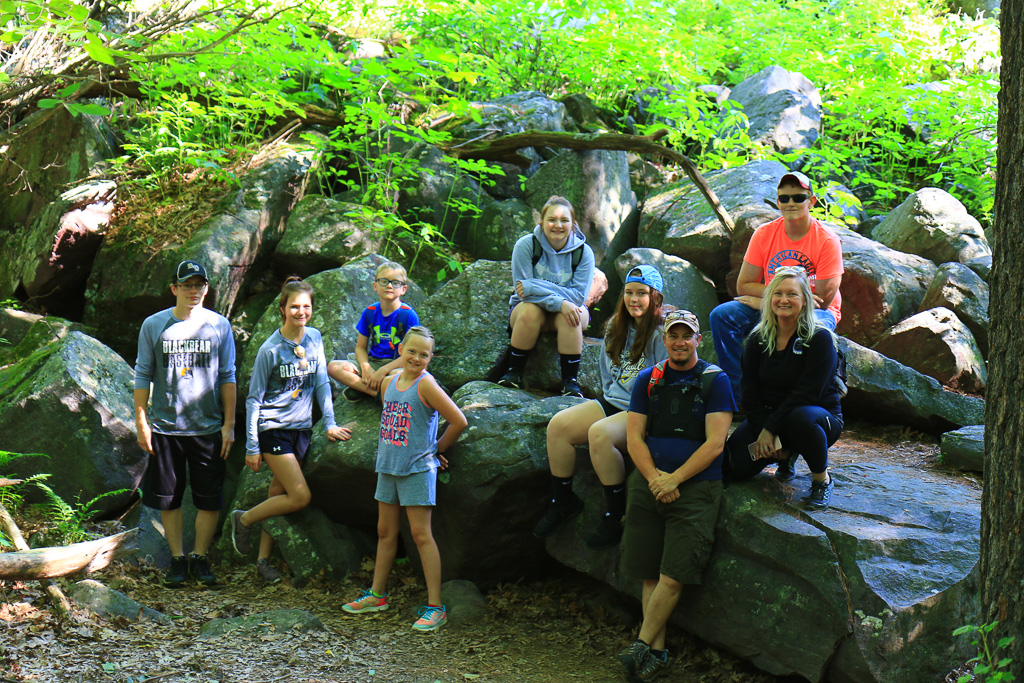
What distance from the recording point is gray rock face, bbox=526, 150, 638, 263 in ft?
26.6

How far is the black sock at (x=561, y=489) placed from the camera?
460 cm

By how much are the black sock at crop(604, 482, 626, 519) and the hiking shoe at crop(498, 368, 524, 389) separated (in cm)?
148

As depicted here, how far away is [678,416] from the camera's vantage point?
4008 mm

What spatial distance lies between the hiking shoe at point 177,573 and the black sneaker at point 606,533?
3.01m

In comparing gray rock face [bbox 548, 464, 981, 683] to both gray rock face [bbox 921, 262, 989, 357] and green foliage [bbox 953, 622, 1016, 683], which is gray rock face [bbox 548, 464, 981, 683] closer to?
green foliage [bbox 953, 622, 1016, 683]

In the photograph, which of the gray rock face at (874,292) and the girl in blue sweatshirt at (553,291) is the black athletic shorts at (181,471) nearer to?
the girl in blue sweatshirt at (553,291)

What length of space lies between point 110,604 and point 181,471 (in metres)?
1.02

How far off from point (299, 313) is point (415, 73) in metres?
3.36

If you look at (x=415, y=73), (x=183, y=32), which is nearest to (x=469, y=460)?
(x=415, y=73)

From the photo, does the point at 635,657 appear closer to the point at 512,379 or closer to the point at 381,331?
the point at 512,379

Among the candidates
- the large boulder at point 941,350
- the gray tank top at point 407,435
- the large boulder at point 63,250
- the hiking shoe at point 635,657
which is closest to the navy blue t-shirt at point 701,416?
the hiking shoe at point 635,657

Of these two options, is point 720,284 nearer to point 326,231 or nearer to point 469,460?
point 469,460

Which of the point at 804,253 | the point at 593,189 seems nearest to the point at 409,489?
the point at 804,253

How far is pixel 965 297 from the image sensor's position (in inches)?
248
